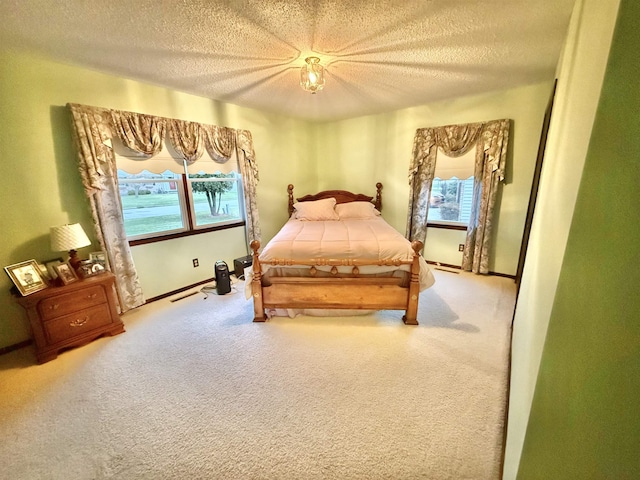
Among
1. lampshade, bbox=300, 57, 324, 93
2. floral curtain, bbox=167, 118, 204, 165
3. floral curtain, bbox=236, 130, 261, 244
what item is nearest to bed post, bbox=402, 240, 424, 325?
lampshade, bbox=300, 57, 324, 93

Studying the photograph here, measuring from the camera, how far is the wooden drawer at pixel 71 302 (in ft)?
6.68

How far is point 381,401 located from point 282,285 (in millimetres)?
1270

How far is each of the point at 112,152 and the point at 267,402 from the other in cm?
266

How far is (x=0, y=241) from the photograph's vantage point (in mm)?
2104

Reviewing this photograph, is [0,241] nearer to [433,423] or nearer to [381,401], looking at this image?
[381,401]

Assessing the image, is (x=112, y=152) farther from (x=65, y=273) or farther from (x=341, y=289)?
(x=341, y=289)

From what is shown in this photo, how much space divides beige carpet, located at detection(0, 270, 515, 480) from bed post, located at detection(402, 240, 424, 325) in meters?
0.11

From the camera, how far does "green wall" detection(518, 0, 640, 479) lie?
0.37 meters

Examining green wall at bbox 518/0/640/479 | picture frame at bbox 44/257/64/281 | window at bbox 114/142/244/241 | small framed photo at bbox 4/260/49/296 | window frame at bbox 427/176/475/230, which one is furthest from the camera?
window frame at bbox 427/176/475/230

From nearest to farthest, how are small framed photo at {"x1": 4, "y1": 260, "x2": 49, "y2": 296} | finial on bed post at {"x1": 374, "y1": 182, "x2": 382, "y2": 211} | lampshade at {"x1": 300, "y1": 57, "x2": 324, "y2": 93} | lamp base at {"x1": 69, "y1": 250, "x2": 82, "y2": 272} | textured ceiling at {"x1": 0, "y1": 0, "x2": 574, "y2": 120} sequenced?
textured ceiling at {"x1": 0, "y1": 0, "x2": 574, "y2": 120} < small framed photo at {"x1": 4, "y1": 260, "x2": 49, "y2": 296} < lampshade at {"x1": 300, "y1": 57, "x2": 324, "y2": 93} < lamp base at {"x1": 69, "y1": 250, "x2": 82, "y2": 272} < finial on bed post at {"x1": 374, "y1": 182, "x2": 382, "y2": 211}

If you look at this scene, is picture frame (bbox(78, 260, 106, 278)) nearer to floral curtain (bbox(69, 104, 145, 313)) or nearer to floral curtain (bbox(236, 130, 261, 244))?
floral curtain (bbox(69, 104, 145, 313))

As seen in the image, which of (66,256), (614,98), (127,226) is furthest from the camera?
(127,226)

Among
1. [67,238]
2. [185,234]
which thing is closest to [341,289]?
[185,234]

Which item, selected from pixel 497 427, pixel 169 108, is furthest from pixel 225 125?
pixel 497 427
